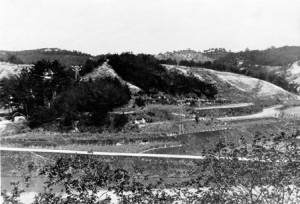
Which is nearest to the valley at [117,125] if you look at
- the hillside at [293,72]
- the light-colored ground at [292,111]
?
the light-colored ground at [292,111]

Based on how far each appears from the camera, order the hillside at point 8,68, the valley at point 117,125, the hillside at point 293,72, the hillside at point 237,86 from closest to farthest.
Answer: the valley at point 117,125, the hillside at point 237,86, the hillside at point 8,68, the hillside at point 293,72

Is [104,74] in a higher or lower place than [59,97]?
higher

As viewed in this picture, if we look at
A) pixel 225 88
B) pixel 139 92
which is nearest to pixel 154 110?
pixel 139 92

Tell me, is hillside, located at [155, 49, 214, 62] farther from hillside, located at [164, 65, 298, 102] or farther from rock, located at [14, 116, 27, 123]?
rock, located at [14, 116, 27, 123]

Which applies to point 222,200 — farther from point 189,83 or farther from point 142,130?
point 189,83

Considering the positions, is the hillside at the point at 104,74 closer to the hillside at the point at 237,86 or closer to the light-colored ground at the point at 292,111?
the hillside at the point at 237,86

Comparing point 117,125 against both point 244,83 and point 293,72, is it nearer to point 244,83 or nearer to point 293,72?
point 244,83

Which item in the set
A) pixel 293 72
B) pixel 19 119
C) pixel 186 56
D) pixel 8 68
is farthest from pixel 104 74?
pixel 186 56


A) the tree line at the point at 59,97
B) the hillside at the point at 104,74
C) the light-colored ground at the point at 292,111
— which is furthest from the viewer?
the light-colored ground at the point at 292,111
